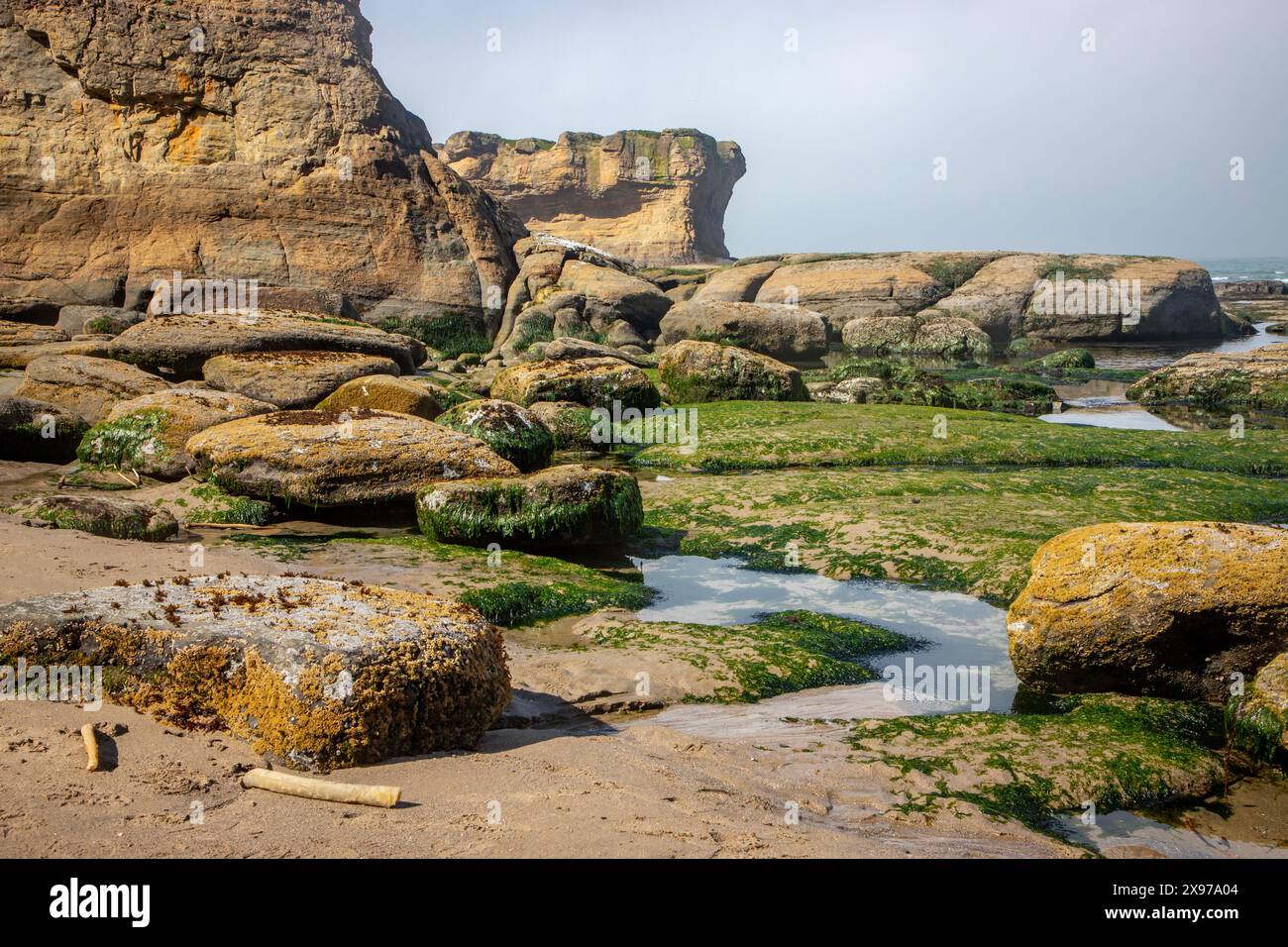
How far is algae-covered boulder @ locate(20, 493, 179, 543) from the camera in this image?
10422mm

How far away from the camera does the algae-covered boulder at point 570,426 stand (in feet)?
60.7

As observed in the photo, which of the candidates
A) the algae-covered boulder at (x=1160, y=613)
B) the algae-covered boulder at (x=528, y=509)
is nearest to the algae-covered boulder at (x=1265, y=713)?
the algae-covered boulder at (x=1160, y=613)

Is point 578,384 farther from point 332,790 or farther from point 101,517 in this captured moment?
point 332,790

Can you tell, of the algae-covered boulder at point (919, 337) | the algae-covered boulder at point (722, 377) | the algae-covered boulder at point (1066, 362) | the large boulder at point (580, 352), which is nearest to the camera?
the algae-covered boulder at point (722, 377)

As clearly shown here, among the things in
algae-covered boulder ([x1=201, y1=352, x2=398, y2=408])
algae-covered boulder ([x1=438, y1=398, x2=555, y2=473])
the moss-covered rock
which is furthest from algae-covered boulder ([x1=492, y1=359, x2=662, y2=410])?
the moss-covered rock

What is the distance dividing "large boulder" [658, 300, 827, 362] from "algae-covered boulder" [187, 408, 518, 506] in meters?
18.3

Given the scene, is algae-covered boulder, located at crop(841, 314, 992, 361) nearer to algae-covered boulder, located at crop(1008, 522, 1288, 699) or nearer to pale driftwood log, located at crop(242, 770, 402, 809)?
algae-covered boulder, located at crop(1008, 522, 1288, 699)

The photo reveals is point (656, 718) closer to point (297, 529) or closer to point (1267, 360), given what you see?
point (297, 529)

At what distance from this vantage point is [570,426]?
18.7 m

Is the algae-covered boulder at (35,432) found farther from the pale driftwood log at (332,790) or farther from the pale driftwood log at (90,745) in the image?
the pale driftwood log at (332,790)

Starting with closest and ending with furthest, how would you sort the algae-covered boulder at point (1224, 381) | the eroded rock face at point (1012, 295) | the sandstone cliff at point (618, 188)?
the algae-covered boulder at point (1224, 381), the eroded rock face at point (1012, 295), the sandstone cliff at point (618, 188)

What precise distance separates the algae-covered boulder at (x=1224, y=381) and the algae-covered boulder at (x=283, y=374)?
2038cm

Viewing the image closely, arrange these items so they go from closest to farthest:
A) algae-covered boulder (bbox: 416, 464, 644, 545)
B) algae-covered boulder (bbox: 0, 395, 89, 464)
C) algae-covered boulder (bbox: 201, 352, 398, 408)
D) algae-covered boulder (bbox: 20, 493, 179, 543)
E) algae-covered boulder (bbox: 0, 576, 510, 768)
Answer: algae-covered boulder (bbox: 0, 576, 510, 768) → algae-covered boulder (bbox: 20, 493, 179, 543) → algae-covered boulder (bbox: 416, 464, 644, 545) → algae-covered boulder (bbox: 0, 395, 89, 464) → algae-covered boulder (bbox: 201, 352, 398, 408)

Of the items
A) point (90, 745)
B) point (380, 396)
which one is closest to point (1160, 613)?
point (90, 745)
